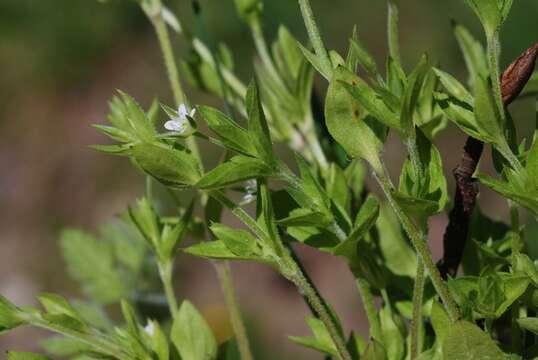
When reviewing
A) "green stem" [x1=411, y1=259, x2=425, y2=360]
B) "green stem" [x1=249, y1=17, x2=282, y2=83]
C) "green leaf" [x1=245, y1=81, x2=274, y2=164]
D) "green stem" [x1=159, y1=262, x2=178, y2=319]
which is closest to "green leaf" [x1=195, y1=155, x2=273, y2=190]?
"green leaf" [x1=245, y1=81, x2=274, y2=164]

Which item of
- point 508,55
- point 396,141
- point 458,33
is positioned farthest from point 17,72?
point 458,33

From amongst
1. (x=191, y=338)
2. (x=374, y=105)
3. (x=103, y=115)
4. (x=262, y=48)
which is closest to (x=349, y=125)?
(x=374, y=105)

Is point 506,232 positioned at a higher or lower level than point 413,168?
lower

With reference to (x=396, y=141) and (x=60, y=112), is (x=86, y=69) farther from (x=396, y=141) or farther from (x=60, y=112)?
(x=396, y=141)

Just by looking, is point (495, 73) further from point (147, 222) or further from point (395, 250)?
point (147, 222)

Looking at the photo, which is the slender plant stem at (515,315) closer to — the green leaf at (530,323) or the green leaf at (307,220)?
the green leaf at (530,323)

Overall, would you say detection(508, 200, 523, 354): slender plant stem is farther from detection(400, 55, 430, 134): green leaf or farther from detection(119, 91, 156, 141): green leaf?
detection(119, 91, 156, 141): green leaf
